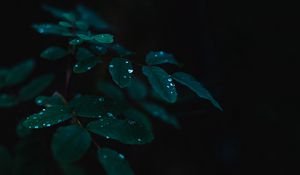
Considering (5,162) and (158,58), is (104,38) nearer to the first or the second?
(158,58)

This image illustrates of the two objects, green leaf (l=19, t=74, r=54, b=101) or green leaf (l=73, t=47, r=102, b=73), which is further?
green leaf (l=19, t=74, r=54, b=101)

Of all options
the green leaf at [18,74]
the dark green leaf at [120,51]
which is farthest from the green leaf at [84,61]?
the green leaf at [18,74]

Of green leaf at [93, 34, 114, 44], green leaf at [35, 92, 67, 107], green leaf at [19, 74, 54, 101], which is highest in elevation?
green leaf at [93, 34, 114, 44]

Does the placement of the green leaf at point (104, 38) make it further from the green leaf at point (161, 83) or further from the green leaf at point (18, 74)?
the green leaf at point (18, 74)

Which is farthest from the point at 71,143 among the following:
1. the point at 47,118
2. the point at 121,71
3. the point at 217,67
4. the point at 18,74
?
the point at 217,67

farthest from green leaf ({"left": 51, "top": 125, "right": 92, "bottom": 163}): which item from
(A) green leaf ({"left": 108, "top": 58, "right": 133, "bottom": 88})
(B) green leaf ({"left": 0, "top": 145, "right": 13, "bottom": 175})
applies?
(B) green leaf ({"left": 0, "top": 145, "right": 13, "bottom": 175})

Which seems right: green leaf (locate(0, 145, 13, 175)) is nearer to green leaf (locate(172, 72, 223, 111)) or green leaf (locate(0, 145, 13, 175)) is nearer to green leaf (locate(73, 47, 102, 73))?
green leaf (locate(73, 47, 102, 73))

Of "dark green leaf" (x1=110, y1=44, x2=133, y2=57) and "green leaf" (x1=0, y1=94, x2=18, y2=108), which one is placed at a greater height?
"dark green leaf" (x1=110, y1=44, x2=133, y2=57)

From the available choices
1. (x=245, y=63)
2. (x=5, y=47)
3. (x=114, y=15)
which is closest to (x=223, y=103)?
(x=245, y=63)
